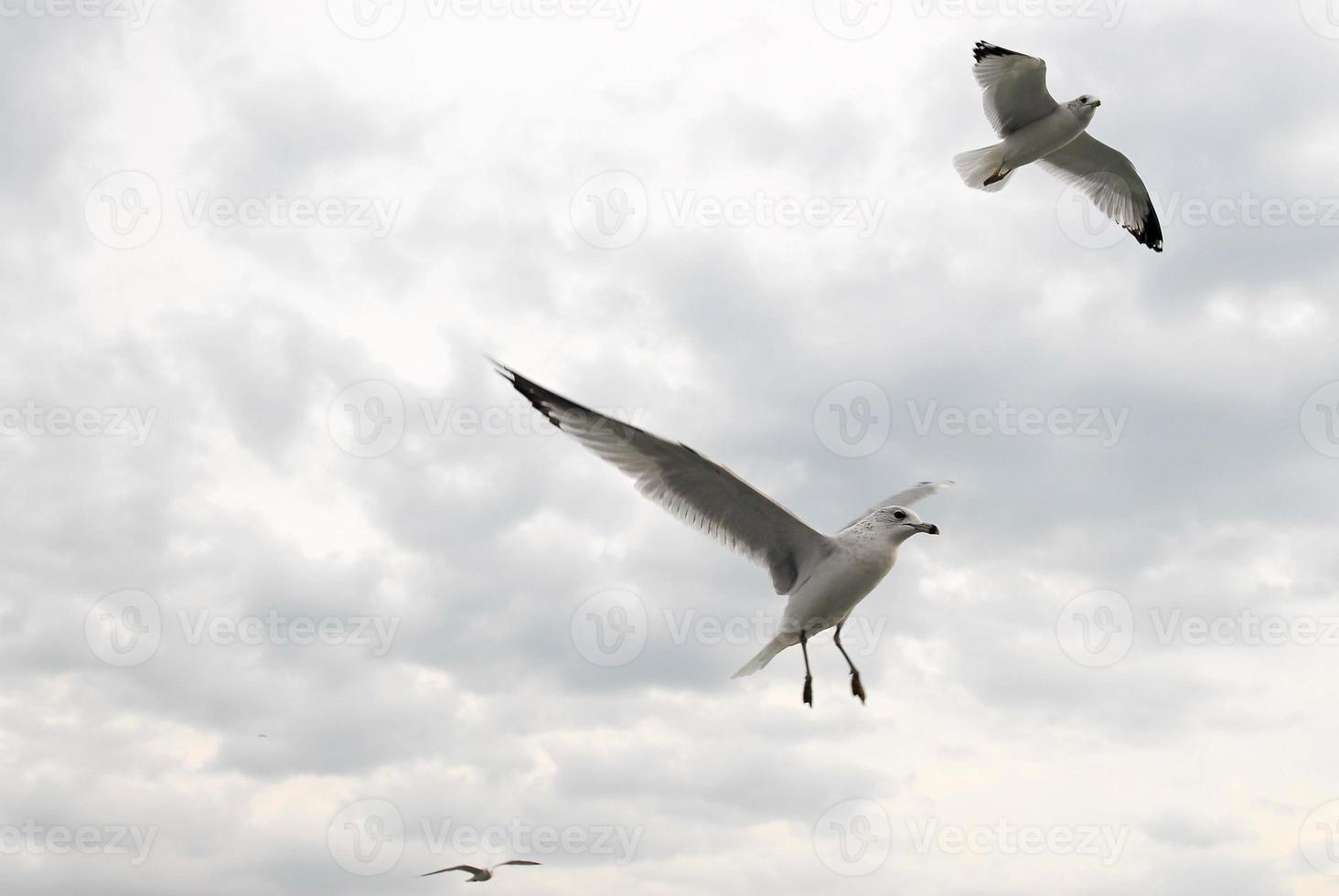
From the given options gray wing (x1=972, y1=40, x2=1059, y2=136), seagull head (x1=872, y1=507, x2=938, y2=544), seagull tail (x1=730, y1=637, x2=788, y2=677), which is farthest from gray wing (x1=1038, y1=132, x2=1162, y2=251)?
seagull tail (x1=730, y1=637, x2=788, y2=677)

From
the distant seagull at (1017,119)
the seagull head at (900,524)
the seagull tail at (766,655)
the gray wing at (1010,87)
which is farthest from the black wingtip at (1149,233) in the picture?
the seagull tail at (766,655)

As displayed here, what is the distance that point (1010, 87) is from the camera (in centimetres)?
1653

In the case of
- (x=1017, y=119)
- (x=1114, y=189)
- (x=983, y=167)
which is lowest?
(x=983, y=167)

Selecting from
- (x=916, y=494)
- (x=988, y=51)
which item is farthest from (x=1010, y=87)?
(x=916, y=494)

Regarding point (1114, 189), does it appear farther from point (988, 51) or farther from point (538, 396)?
point (538, 396)

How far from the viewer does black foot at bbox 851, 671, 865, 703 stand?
12.5 metres

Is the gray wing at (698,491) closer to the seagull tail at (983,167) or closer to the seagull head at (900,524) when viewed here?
the seagull head at (900,524)

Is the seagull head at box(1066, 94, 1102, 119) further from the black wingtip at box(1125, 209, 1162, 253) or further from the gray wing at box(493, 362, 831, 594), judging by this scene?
the gray wing at box(493, 362, 831, 594)

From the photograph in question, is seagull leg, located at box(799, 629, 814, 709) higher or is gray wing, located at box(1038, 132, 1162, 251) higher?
gray wing, located at box(1038, 132, 1162, 251)

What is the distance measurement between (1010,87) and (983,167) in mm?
1103

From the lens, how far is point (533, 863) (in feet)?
59.0

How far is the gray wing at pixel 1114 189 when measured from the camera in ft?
62.4

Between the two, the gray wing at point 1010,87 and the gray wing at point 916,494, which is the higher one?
the gray wing at point 1010,87

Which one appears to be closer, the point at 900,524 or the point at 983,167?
the point at 900,524
